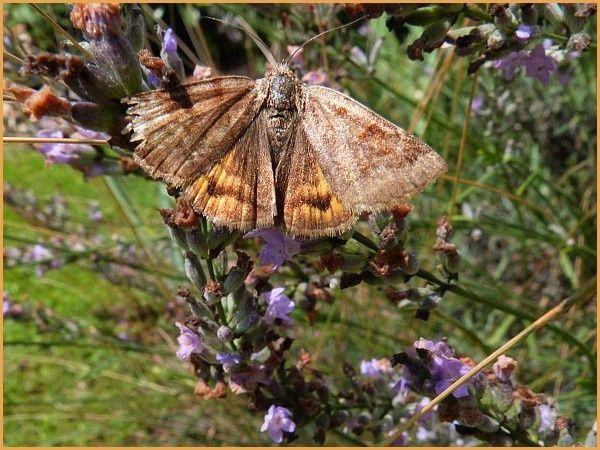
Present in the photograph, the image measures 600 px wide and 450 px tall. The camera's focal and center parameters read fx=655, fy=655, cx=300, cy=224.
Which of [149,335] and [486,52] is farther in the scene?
[149,335]

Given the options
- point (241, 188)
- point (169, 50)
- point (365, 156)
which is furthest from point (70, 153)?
point (365, 156)

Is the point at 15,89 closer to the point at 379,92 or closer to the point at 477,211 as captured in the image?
the point at 477,211

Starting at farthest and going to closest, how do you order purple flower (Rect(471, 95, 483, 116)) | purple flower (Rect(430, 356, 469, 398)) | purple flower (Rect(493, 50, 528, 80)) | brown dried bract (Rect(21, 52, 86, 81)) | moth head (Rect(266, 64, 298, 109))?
1. purple flower (Rect(471, 95, 483, 116))
2. purple flower (Rect(493, 50, 528, 80))
3. moth head (Rect(266, 64, 298, 109))
4. purple flower (Rect(430, 356, 469, 398))
5. brown dried bract (Rect(21, 52, 86, 81))

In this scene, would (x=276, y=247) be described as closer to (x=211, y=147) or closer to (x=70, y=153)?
(x=211, y=147)

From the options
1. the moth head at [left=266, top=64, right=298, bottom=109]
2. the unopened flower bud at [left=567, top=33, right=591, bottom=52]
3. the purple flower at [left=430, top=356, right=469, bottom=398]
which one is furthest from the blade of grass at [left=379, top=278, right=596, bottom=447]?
the moth head at [left=266, top=64, right=298, bottom=109]

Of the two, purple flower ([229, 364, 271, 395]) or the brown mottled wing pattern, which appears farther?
purple flower ([229, 364, 271, 395])

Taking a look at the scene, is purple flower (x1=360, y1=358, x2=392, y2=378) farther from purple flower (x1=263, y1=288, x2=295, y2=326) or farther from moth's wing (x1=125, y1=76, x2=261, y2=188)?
moth's wing (x1=125, y1=76, x2=261, y2=188)

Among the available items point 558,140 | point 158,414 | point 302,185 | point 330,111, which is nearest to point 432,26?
point 330,111

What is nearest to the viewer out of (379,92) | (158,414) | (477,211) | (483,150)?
(483,150)
